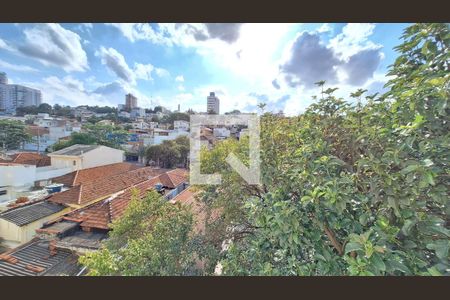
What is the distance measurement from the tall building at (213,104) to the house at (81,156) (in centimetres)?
207

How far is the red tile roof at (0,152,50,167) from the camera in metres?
3.62

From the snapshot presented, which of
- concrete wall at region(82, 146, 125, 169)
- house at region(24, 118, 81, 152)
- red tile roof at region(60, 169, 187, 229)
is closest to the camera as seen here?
house at region(24, 118, 81, 152)

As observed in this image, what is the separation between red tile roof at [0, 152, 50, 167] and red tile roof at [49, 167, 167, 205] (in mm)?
635

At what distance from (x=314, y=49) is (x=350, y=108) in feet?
2.81

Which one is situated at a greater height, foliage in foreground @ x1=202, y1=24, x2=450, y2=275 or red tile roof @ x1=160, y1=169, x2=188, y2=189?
foliage in foreground @ x1=202, y1=24, x2=450, y2=275

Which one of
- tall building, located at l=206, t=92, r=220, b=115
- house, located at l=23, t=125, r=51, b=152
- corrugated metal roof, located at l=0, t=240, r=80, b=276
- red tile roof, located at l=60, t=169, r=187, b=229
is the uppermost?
tall building, located at l=206, t=92, r=220, b=115

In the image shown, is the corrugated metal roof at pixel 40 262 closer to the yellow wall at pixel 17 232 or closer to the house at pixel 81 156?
the yellow wall at pixel 17 232

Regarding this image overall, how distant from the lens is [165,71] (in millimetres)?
2553

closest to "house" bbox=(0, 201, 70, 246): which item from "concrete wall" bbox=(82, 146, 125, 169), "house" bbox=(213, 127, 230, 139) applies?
"concrete wall" bbox=(82, 146, 125, 169)

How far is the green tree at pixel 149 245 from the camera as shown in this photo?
1726mm

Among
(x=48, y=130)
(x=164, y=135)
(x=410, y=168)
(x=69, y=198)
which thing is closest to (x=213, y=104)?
(x=410, y=168)

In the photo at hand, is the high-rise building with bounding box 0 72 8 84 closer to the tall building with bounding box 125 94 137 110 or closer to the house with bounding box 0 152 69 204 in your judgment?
the tall building with bounding box 125 94 137 110

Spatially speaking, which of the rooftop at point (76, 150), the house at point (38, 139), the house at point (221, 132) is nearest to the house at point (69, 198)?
the rooftop at point (76, 150)

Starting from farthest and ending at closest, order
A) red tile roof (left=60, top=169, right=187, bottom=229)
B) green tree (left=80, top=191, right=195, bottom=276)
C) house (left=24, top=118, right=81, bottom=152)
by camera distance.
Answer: red tile roof (left=60, top=169, right=187, bottom=229) → house (left=24, top=118, right=81, bottom=152) → green tree (left=80, top=191, right=195, bottom=276)
